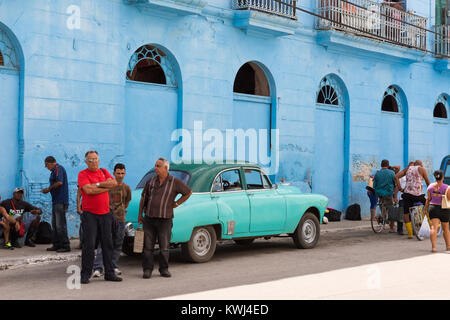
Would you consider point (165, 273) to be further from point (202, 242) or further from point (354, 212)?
point (354, 212)

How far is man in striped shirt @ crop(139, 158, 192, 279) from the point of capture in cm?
959

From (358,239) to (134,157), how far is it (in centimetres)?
557

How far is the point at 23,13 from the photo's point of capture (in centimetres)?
1362

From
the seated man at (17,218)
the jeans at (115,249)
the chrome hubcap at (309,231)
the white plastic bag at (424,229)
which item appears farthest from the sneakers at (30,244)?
the white plastic bag at (424,229)

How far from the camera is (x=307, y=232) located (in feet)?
43.1

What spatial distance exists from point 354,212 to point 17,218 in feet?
36.8

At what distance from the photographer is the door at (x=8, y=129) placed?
13.4 meters

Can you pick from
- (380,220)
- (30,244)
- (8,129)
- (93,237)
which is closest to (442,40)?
(380,220)

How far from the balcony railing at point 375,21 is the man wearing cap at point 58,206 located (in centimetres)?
1011

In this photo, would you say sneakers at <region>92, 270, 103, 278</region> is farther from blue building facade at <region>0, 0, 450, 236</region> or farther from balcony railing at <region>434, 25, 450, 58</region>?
balcony railing at <region>434, 25, 450, 58</region>

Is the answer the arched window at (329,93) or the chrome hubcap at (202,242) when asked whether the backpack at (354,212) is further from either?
the chrome hubcap at (202,242)

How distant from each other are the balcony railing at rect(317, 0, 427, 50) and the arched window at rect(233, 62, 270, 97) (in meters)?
2.63

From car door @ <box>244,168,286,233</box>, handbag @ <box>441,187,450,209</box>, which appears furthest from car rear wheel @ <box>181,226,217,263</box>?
handbag @ <box>441,187,450,209</box>

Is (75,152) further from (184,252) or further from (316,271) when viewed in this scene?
(316,271)
